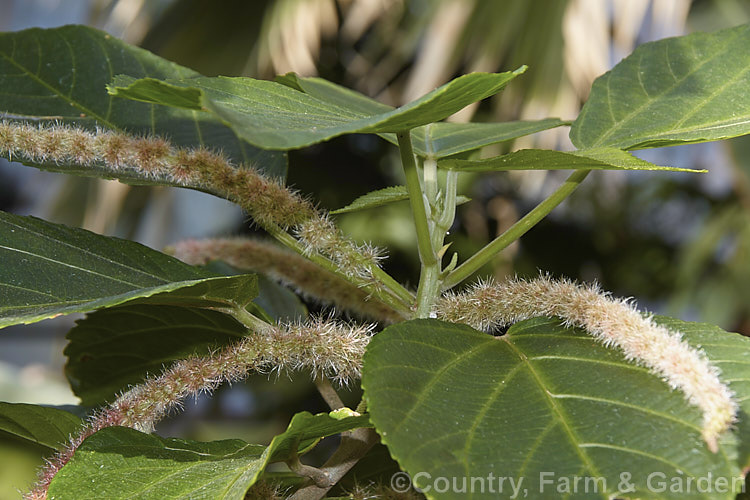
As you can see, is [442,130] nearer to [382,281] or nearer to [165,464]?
[382,281]

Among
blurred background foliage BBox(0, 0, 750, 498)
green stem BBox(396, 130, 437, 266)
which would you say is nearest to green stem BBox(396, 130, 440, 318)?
green stem BBox(396, 130, 437, 266)

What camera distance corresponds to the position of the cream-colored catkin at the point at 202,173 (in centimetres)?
32

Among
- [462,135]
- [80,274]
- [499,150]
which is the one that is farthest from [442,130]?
[499,150]

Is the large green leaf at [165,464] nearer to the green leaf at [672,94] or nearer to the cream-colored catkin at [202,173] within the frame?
the cream-colored catkin at [202,173]

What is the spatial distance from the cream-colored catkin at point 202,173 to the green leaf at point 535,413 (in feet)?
0.23

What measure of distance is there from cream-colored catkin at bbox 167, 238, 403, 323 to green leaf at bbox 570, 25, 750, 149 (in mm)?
154

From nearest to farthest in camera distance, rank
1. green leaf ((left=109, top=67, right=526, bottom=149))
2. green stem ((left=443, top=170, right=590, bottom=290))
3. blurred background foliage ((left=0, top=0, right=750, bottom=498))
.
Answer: green leaf ((left=109, top=67, right=526, bottom=149)) < green stem ((left=443, top=170, right=590, bottom=290)) < blurred background foliage ((left=0, top=0, right=750, bottom=498))

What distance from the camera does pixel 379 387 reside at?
0.79 feet

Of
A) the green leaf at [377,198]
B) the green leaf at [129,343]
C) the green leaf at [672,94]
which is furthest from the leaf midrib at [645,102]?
the green leaf at [129,343]

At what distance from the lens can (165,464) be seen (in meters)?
0.28

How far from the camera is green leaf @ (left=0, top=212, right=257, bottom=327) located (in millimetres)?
276

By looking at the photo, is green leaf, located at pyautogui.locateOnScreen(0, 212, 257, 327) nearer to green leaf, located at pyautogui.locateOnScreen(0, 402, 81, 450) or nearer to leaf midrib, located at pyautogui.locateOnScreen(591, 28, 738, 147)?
green leaf, located at pyautogui.locateOnScreen(0, 402, 81, 450)

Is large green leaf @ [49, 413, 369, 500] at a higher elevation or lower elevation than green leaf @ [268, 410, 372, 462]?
lower

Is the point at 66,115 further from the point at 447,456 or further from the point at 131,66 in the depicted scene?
the point at 447,456
